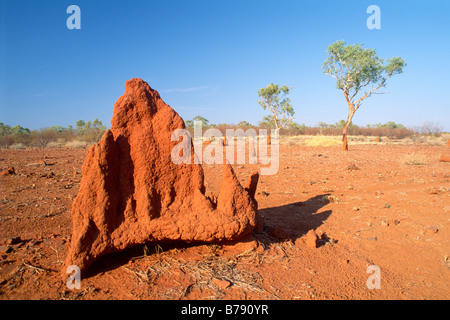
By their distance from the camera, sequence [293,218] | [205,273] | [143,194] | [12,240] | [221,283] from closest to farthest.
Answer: [221,283], [205,273], [143,194], [12,240], [293,218]

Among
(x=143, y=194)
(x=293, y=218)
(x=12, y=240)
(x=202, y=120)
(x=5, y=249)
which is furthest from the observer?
(x=202, y=120)

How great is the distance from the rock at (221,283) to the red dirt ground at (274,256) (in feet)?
0.04

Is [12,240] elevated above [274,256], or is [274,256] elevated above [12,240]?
[12,240]

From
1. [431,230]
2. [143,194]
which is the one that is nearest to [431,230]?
[431,230]

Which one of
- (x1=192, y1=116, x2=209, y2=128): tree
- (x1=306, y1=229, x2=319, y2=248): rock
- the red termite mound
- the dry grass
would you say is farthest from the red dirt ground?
(x1=192, y1=116, x2=209, y2=128): tree

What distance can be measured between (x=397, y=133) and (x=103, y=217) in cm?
4108

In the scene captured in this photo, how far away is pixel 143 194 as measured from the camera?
3.20 m

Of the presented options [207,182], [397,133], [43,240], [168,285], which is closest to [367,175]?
[207,182]

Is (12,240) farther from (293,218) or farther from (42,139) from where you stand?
(42,139)

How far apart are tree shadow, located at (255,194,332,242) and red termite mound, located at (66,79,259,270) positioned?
2.50 feet

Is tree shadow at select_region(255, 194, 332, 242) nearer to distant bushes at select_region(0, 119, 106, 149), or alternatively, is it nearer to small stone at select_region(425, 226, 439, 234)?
small stone at select_region(425, 226, 439, 234)

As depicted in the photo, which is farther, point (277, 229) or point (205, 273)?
point (277, 229)

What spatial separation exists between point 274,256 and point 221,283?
898 millimetres
